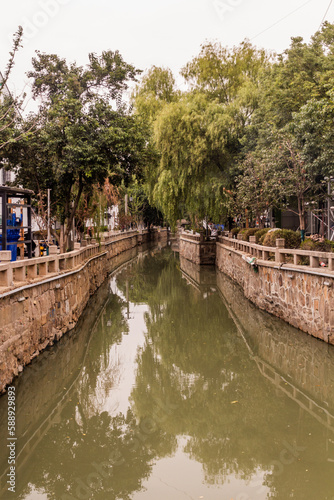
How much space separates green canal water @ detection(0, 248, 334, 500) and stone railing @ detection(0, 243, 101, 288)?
183cm

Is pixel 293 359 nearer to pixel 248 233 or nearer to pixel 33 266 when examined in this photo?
pixel 33 266

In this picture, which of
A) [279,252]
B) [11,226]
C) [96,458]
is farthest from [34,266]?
[279,252]

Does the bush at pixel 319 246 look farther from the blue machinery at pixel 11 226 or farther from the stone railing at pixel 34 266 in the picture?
the blue machinery at pixel 11 226

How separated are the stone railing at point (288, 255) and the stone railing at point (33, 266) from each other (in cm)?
627

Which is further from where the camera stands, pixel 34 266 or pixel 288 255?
pixel 288 255

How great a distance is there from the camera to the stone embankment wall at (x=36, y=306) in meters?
8.41

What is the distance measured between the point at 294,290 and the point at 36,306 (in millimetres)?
6802

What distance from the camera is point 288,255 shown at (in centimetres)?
1488

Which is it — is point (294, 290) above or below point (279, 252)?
below

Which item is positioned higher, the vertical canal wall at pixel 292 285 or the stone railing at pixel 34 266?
the stone railing at pixel 34 266

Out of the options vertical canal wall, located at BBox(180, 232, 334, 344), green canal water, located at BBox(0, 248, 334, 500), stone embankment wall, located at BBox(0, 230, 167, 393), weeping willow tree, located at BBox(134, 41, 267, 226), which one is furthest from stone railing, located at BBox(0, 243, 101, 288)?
weeping willow tree, located at BBox(134, 41, 267, 226)

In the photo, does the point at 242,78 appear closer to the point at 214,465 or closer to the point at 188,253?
the point at 188,253

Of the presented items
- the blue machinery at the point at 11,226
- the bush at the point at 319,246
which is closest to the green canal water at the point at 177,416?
the bush at the point at 319,246

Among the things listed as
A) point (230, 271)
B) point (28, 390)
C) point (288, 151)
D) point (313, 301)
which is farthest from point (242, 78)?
point (28, 390)
